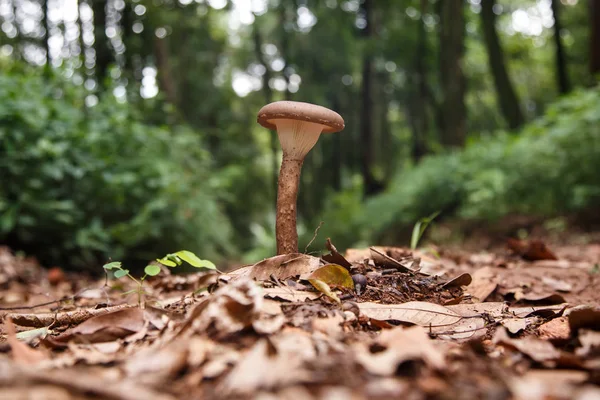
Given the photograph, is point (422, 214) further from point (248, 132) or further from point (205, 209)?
point (248, 132)

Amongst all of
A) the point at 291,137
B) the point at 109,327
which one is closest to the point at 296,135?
the point at 291,137

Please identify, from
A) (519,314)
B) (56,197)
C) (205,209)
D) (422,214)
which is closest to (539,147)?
(422,214)

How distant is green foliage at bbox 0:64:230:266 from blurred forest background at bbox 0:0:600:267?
21mm

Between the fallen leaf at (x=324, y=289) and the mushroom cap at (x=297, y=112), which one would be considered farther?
the mushroom cap at (x=297, y=112)

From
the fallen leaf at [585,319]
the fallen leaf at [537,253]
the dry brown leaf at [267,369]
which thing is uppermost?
the dry brown leaf at [267,369]

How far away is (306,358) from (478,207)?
677 cm

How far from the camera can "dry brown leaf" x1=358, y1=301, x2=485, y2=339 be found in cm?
171

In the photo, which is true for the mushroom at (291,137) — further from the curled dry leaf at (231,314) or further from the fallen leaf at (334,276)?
the curled dry leaf at (231,314)

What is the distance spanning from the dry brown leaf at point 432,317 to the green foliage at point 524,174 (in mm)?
5069

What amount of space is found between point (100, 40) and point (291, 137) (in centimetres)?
882

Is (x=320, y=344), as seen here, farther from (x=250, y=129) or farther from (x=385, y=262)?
(x=250, y=129)

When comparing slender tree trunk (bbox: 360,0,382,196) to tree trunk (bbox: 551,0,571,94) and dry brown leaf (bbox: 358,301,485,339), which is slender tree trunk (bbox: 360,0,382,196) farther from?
dry brown leaf (bbox: 358,301,485,339)

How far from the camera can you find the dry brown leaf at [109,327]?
1.57 m

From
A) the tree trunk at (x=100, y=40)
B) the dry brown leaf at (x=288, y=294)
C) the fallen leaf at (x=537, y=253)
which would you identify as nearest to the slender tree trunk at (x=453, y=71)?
the fallen leaf at (x=537, y=253)
